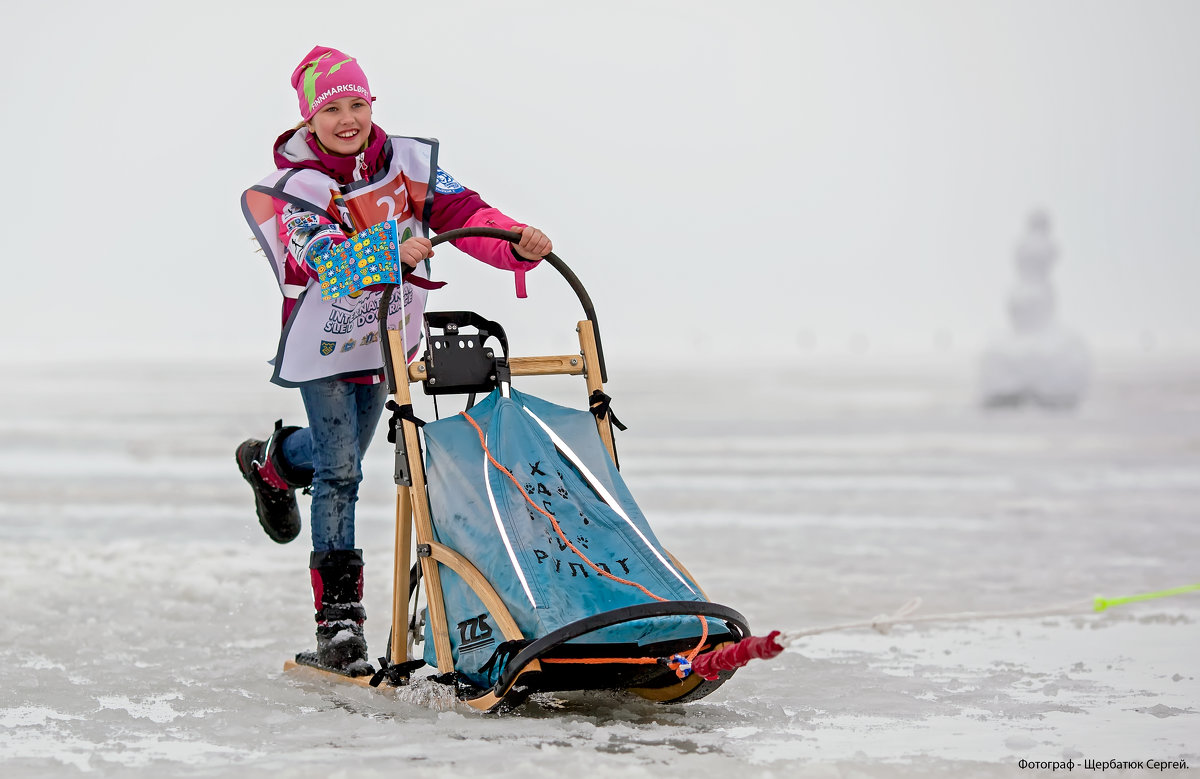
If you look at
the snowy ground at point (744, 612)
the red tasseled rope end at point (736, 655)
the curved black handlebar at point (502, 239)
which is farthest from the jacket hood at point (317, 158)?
the red tasseled rope end at point (736, 655)

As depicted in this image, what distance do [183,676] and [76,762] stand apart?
0.87 m

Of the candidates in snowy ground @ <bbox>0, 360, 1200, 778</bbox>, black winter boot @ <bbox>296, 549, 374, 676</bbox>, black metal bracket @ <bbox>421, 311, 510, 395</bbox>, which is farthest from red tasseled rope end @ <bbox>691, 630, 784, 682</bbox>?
black winter boot @ <bbox>296, 549, 374, 676</bbox>

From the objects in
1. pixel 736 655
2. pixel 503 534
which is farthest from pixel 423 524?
pixel 736 655

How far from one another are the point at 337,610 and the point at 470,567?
69 cm

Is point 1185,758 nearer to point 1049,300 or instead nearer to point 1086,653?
point 1086,653

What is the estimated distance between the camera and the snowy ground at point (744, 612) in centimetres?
257

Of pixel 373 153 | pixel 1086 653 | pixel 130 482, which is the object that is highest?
pixel 373 153

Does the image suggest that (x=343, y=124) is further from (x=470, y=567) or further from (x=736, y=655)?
(x=736, y=655)

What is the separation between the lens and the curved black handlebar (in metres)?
3.00

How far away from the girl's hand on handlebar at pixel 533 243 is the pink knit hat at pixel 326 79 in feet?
1.88

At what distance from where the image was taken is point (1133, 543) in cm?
575

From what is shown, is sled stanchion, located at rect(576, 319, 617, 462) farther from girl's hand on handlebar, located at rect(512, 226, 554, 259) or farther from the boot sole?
the boot sole

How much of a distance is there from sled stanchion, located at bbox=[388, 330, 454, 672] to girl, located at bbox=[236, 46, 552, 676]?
0.23m

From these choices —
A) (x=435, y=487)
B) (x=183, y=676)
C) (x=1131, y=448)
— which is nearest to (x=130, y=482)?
(x=183, y=676)
